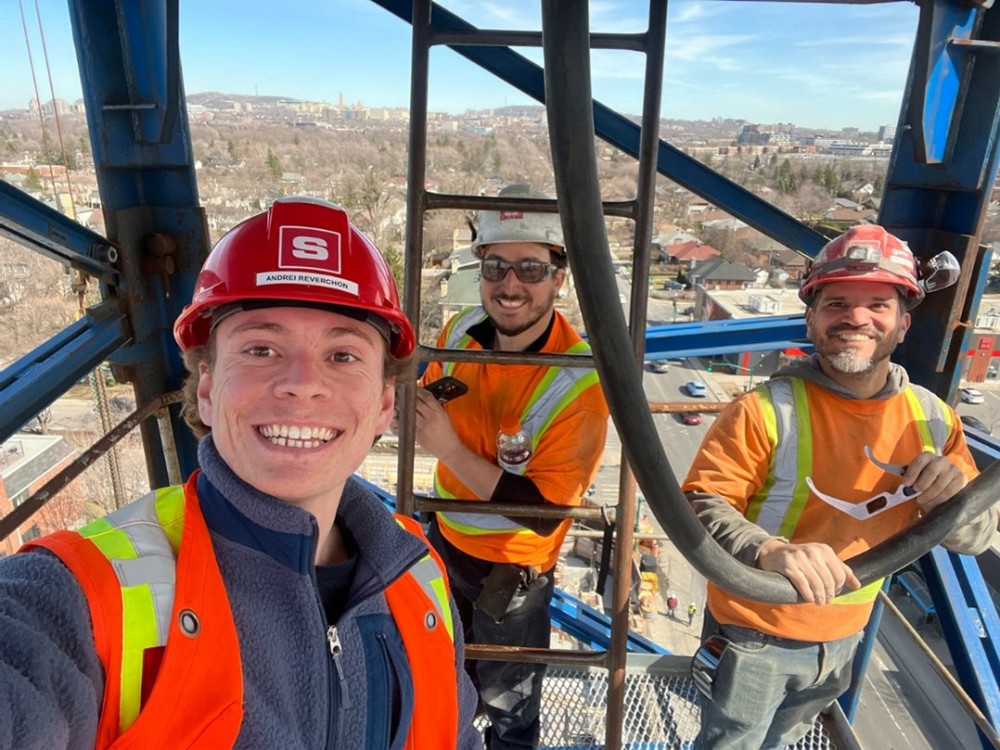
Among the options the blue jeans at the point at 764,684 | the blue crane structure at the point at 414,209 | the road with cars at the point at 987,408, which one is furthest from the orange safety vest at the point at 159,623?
Answer: the road with cars at the point at 987,408

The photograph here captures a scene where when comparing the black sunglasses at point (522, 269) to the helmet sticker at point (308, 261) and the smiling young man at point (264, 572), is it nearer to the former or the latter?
the smiling young man at point (264, 572)

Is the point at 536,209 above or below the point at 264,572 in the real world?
above

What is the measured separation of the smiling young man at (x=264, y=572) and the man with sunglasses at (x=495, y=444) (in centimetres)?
78

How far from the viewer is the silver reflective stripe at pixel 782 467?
232cm

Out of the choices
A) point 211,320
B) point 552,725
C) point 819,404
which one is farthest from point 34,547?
point 552,725

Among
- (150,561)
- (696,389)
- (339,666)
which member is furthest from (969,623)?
(696,389)

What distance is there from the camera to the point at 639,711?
10.4ft

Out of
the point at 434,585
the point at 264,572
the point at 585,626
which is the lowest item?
the point at 585,626

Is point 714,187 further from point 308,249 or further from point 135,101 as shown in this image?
point 135,101

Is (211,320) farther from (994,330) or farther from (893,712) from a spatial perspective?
(994,330)

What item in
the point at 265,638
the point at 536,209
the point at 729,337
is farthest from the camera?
the point at 729,337

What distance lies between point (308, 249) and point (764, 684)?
2.20m

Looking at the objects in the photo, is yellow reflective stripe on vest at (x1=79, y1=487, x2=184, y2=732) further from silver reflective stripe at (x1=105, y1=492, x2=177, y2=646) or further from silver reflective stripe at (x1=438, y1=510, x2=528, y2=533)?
silver reflective stripe at (x1=438, y1=510, x2=528, y2=533)

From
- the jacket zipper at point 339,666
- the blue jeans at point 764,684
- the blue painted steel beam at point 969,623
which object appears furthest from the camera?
the blue painted steel beam at point 969,623
